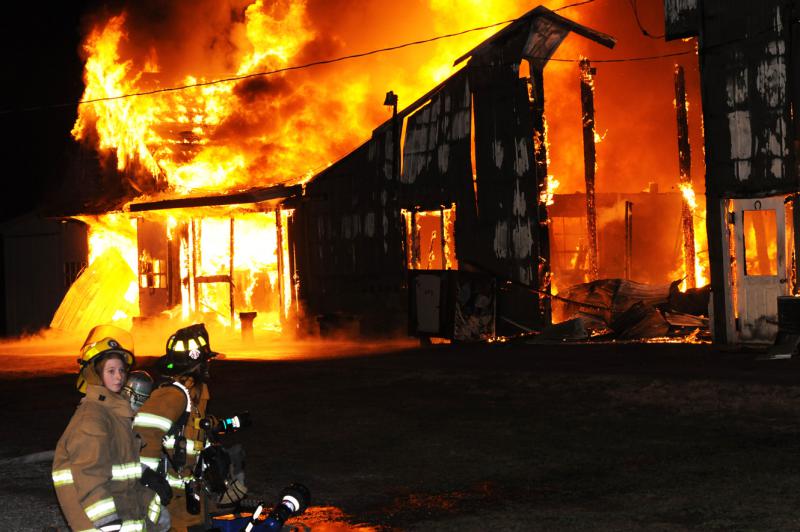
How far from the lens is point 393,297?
76.2 feet

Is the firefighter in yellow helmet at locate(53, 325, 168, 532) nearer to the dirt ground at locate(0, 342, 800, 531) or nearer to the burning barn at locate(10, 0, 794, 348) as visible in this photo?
the dirt ground at locate(0, 342, 800, 531)

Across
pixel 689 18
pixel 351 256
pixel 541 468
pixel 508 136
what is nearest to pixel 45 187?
pixel 351 256

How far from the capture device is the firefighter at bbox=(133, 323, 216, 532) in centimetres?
520

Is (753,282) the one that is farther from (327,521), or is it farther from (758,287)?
(327,521)

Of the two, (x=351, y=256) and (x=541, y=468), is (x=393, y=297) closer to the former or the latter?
(x=351, y=256)

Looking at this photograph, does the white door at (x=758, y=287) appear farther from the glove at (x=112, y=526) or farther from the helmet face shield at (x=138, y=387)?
the glove at (x=112, y=526)

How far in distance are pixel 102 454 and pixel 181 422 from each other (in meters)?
1.03

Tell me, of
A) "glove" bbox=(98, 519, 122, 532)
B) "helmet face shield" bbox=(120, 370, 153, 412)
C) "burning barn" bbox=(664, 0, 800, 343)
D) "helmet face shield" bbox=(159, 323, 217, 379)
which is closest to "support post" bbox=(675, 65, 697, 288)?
"burning barn" bbox=(664, 0, 800, 343)

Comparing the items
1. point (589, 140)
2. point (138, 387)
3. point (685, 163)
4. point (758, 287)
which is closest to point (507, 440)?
point (138, 387)

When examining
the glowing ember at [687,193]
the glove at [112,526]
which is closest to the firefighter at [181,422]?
the glove at [112,526]

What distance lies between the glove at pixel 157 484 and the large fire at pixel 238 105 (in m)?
18.1

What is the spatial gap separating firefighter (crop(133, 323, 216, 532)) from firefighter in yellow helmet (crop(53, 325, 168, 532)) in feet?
1.52

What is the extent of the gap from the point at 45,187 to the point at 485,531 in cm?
4758

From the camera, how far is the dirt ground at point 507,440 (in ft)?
23.2
